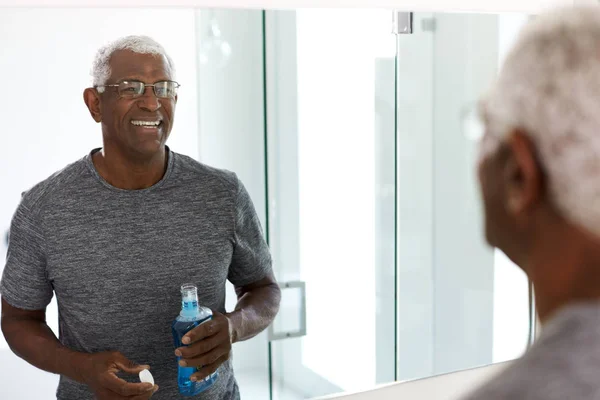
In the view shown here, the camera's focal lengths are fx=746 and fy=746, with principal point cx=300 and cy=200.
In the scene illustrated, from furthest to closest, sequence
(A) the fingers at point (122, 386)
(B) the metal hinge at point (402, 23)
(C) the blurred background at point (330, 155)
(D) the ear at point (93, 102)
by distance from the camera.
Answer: (B) the metal hinge at point (402, 23), (C) the blurred background at point (330, 155), (D) the ear at point (93, 102), (A) the fingers at point (122, 386)

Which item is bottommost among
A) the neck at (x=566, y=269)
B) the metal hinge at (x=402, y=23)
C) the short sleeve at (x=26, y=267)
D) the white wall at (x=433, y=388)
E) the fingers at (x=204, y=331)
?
the white wall at (x=433, y=388)

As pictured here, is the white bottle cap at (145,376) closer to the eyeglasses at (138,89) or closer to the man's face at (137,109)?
the man's face at (137,109)

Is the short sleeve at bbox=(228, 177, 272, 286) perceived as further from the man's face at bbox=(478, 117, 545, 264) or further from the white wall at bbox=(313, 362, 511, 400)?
the man's face at bbox=(478, 117, 545, 264)

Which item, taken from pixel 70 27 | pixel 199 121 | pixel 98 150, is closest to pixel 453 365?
pixel 199 121

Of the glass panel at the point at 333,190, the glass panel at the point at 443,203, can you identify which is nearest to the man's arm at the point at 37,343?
the glass panel at the point at 333,190

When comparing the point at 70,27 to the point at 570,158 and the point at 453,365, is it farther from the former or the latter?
the point at 453,365

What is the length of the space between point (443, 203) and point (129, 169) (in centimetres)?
106

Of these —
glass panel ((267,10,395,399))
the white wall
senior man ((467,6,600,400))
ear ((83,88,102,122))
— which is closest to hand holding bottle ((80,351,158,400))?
ear ((83,88,102,122))

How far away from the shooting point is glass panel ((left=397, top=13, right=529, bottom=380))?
204 cm

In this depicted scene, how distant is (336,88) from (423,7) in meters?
0.35

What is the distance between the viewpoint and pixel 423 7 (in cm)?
199

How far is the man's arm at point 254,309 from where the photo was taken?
1.36 metres

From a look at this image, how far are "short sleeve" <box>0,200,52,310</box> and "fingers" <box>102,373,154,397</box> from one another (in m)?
0.23

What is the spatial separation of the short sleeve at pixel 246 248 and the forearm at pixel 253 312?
0.03 metres
